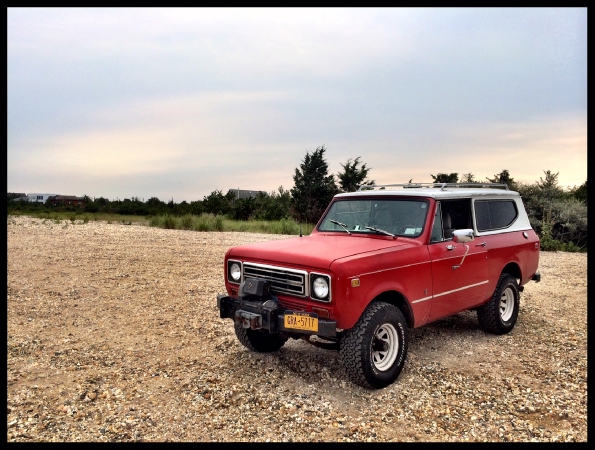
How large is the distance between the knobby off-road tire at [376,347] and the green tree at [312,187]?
96.7ft

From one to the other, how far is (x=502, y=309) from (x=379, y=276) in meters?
3.20

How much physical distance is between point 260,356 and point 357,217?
2.05 m

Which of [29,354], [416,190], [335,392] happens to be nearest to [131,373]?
[29,354]

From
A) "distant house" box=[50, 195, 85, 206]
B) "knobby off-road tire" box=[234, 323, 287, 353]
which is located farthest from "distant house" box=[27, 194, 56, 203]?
"knobby off-road tire" box=[234, 323, 287, 353]

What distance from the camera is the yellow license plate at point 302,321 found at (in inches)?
178

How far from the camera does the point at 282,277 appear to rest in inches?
193

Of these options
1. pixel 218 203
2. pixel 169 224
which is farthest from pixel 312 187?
pixel 169 224

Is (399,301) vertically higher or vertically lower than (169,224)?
lower

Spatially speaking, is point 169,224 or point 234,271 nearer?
point 234,271

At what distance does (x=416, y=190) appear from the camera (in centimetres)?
609

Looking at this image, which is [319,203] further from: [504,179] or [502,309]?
[502,309]

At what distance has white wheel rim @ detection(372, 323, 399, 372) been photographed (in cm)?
491

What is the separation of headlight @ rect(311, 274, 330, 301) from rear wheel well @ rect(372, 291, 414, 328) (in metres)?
0.77

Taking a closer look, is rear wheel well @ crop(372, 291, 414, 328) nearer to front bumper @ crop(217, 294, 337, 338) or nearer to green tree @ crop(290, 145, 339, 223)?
front bumper @ crop(217, 294, 337, 338)
